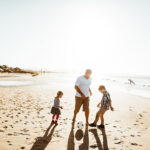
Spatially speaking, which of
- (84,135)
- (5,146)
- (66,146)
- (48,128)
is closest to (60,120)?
(48,128)

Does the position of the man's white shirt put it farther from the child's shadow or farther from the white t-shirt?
the child's shadow

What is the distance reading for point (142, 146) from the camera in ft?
17.1

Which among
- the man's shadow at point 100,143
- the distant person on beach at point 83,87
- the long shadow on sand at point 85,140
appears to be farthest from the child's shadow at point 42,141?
the distant person on beach at point 83,87

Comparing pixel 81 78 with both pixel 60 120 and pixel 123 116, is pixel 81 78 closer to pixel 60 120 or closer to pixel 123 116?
pixel 60 120

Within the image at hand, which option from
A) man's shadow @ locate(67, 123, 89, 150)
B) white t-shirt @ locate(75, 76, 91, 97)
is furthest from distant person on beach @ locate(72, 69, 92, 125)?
man's shadow @ locate(67, 123, 89, 150)

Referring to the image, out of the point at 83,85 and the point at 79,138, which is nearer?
the point at 79,138

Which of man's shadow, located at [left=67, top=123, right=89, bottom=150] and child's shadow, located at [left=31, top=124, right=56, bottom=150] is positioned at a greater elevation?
child's shadow, located at [left=31, top=124, right=56, bottom=150]

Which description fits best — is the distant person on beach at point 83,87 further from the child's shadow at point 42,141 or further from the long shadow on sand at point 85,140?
the child's shadow at point 42,141

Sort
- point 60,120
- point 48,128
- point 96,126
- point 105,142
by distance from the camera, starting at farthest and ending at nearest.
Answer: point 60,120 → point 96,126 → point 48,128 → point 105,142

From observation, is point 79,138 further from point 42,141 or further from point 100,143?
point 42,141

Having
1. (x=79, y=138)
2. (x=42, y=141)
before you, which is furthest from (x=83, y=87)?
(x=42, y=141)

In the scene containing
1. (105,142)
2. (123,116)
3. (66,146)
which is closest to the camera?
(66,146)

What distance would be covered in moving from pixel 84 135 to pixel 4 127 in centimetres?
313

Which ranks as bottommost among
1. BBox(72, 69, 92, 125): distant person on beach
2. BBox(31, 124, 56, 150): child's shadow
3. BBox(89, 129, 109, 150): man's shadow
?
BBox(89, 129, 109, 150): man's shadow
